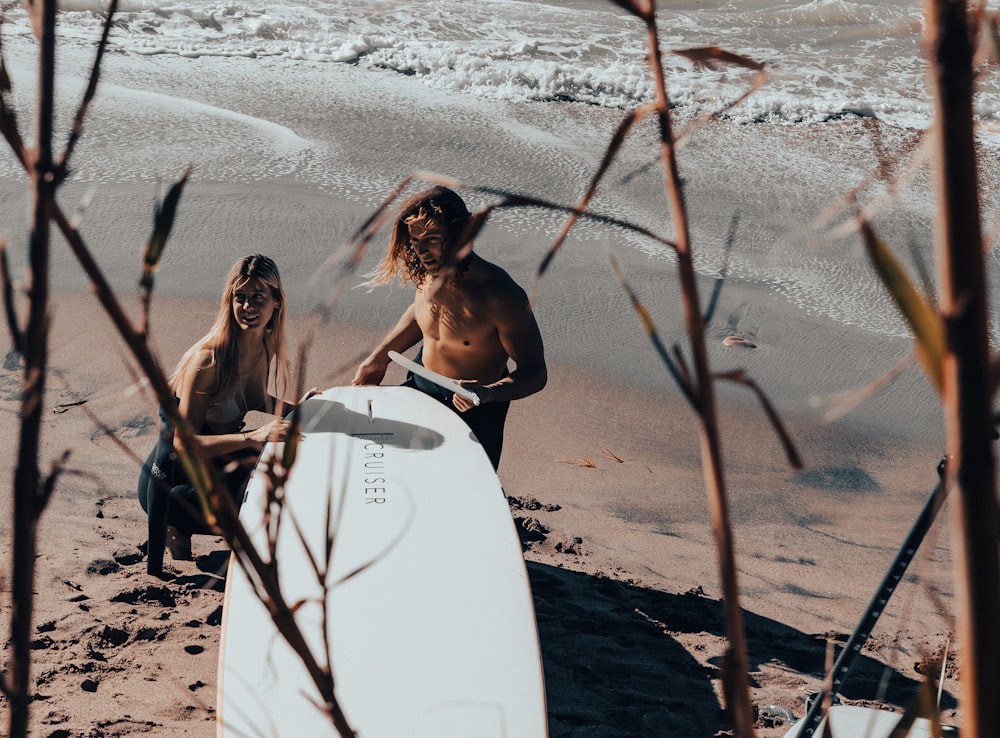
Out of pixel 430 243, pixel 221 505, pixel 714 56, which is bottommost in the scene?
pixel 430 243

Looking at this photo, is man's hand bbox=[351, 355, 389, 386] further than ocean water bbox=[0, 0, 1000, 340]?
No

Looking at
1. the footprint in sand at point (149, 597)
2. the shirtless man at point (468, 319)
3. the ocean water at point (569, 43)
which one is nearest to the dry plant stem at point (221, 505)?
the shirtless man at point (468, 319)

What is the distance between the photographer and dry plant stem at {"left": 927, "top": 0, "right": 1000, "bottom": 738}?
1.22 ft

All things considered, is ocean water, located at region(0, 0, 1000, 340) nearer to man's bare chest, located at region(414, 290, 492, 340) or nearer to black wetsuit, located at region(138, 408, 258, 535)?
man's bare chest, located at region(414, 290, 492, 340)

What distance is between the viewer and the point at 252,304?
3879 mm

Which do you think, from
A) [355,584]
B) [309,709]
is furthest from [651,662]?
[309,709]

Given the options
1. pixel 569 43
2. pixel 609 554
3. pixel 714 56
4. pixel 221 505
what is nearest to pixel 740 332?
pixel 609 554

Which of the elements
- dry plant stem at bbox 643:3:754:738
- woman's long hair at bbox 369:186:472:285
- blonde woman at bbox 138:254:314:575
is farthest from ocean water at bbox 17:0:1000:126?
dry plant stem at bbox 643:3:754:738

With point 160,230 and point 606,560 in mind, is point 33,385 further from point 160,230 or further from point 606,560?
point 606,560

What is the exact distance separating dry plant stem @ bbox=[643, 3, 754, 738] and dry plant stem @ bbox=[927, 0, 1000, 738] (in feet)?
0.36

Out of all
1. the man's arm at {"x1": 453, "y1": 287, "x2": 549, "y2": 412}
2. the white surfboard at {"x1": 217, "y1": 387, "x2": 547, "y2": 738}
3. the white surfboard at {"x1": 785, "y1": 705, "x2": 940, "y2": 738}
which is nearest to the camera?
the white surfboard at {"x1": 785, "y1": 705, "x2": 940, "y2": 738}

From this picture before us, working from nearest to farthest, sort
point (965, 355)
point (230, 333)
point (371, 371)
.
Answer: point (965, 355) → point (230, 333) → point (371, 371)

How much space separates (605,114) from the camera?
1051cm

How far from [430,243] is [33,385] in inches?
131
